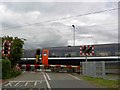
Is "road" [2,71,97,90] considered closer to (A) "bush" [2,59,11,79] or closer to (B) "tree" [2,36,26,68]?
(A) "bush" [2,59,11,79]

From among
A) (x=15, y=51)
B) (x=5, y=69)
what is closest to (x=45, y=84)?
(x=5, y=69)

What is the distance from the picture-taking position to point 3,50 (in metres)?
28.1

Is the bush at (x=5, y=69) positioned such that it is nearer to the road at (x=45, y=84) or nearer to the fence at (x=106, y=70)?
the road at (x=45, y=84)

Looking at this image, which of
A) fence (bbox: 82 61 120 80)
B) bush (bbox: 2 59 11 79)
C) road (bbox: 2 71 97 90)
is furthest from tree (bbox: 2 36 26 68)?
road (bbox: 2 71 97 90)

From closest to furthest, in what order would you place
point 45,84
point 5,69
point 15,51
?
point 45,84, point 5,69, point 15,51

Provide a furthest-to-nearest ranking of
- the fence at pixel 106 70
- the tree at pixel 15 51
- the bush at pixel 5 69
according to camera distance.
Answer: the tree at pixel 15 51 < the bush at pixel 5 69 < the fence at pixel 106 70

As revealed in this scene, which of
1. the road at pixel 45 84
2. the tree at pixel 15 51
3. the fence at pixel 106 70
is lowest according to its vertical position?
the road at pixel 45 84

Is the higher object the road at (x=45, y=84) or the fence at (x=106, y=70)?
the fence at (x=106, y=70)

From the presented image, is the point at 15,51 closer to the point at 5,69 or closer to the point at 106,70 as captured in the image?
the point at 5,69

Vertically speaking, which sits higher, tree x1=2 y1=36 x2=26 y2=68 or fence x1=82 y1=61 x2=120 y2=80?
tree x1=2 y1=36 x2=26 y2=68

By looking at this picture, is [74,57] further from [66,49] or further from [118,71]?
[118,71]

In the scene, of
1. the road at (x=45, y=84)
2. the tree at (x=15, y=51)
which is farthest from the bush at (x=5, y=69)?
the tree at (x=15, y=51)

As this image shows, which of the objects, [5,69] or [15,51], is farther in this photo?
[15,51]

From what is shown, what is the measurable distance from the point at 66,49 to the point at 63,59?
148 centimetres
